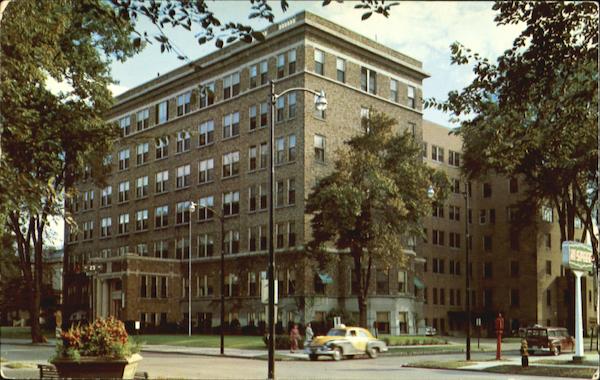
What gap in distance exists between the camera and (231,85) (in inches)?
2499

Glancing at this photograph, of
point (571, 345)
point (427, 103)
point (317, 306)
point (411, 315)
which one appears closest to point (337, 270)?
point (317, 306)

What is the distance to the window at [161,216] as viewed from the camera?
68500 millimetres

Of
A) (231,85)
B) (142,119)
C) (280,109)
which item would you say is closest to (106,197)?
(142,119)

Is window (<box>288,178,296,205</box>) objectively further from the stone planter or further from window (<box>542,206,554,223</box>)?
the stone planter

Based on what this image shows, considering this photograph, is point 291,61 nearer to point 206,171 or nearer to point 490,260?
point 206,171

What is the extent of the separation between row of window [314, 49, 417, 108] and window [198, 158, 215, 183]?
13475 mm

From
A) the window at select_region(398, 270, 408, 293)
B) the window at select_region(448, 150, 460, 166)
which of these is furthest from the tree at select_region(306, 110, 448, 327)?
the window at select_region(448, 150, 460, 166)

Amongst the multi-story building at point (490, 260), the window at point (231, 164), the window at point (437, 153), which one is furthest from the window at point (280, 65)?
the window at point (437, 153)

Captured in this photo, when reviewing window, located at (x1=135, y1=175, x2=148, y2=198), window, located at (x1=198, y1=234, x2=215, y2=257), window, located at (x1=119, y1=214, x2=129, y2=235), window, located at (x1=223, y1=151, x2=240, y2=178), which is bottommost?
window, located at (x1=198, y1=234, x2=215, y2=257)

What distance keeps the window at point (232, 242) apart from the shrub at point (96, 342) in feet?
151

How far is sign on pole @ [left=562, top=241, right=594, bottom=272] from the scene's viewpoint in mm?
28922

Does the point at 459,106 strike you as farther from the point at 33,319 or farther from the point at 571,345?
the point at 571,345

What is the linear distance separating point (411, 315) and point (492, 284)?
20.8 m

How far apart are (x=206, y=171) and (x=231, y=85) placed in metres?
7.75
